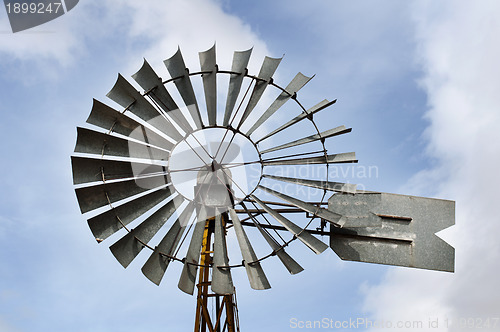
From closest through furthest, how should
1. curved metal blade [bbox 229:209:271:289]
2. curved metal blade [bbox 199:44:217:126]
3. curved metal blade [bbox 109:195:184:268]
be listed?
curved metal blade [bbox 229:209:271:289] → curved metal blade [bbox 109:195:184:268] → curved metal blade [bbox 199:44:217:126]

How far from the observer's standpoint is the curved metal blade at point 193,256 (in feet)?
22.1

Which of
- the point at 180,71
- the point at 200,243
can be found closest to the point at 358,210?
the point at 200,243

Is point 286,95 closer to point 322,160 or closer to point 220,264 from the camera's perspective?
point 322,160

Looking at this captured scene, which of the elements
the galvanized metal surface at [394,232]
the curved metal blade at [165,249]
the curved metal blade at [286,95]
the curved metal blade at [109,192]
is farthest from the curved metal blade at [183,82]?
the galvanized metal surface at [394,232]

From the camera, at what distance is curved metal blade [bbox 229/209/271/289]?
654cm

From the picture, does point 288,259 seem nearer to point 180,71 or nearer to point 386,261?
point 386,261

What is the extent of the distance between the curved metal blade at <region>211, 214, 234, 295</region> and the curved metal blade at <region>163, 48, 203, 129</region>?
1472mm

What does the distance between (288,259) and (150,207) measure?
6.69 ft

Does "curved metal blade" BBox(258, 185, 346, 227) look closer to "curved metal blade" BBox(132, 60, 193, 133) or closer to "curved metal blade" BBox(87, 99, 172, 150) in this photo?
"curved metal blade" BBox(132, 60, 193, 133)

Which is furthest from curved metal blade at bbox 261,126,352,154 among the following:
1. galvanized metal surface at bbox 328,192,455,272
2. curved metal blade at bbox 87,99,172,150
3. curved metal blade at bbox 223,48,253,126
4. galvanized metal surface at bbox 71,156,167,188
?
galvanized metal surface at bbox 71,156,167,188

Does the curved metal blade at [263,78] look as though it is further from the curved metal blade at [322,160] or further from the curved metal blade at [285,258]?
the curved metal blade at [285,258]

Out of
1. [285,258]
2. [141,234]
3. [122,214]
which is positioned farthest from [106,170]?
[285,258]

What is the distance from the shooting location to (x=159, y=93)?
7223 mm

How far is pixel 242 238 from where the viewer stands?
6941 mm
